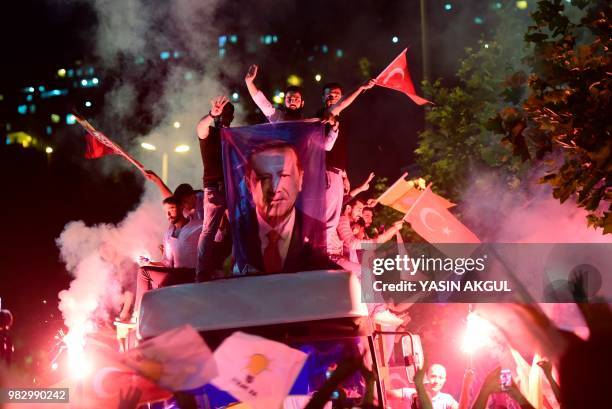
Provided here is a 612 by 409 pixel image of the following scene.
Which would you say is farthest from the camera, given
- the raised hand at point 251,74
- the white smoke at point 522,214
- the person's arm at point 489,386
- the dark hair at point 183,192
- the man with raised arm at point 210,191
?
the white smoke at point 522,214

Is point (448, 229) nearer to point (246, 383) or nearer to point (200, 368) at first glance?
point (246, 383)

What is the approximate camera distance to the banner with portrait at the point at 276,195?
24.8 feet

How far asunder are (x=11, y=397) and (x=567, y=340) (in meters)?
9.56

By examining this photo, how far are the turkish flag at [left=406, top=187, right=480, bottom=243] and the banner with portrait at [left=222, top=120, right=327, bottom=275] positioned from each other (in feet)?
10.6

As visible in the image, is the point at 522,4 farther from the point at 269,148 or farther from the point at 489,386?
the point at 489,386

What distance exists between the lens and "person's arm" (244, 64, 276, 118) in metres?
8.75

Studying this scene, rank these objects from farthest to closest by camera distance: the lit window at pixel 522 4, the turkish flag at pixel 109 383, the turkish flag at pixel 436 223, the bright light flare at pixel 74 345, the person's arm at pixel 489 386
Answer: the lit window at pixel 522 4 → the bright light flare at pixel 74 345 → the turkish flag at pixel 436 223 → the turkish flag at pixel 109 383 → the person's arm at pixel 489 386

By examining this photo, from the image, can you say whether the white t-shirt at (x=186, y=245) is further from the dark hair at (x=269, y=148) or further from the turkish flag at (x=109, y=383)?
the turkish flag at (x=109, y=383)

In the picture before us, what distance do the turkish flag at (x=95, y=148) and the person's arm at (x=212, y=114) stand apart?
3.07m

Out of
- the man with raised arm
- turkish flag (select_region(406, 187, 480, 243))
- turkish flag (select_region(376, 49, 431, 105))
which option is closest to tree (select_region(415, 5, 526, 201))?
turkish flag (select_region(406, 187, 480, 243))

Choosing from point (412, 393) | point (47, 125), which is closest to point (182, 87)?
point (412, 393)

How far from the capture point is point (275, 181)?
753 centimetres

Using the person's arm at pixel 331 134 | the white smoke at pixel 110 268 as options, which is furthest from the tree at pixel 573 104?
the white smoke at pixel 110 268

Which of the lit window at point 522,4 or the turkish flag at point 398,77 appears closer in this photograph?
the turkish flag at point 398,77
